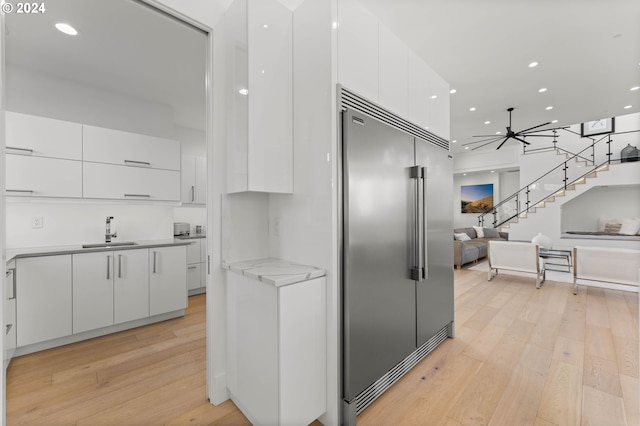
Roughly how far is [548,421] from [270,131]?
2.43 metres

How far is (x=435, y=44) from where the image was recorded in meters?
3.23

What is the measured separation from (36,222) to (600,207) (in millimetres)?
13215

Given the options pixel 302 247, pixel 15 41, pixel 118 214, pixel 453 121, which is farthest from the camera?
pixel 453 121

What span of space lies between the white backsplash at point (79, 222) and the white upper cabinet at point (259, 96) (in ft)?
8.15

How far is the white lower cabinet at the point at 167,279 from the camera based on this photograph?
3.20 m

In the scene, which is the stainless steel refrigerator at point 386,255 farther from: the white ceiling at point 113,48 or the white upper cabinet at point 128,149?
the white upper cabinet at point 128,149

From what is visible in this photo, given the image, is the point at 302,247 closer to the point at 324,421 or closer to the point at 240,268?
the point at 240,268

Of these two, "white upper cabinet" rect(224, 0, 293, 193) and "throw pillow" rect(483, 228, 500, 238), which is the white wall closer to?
"throw pillow" rect(483, 228, 500, 238)

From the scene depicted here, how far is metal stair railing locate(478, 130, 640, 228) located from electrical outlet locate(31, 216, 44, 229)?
10711 millimetres

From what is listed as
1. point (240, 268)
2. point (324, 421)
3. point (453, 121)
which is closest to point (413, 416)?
point (324, 421)

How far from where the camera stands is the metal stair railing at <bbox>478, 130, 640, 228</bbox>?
322 inches

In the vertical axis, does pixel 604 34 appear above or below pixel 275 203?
above

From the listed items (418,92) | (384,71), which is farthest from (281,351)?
(418,92)

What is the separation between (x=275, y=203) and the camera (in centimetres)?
199
